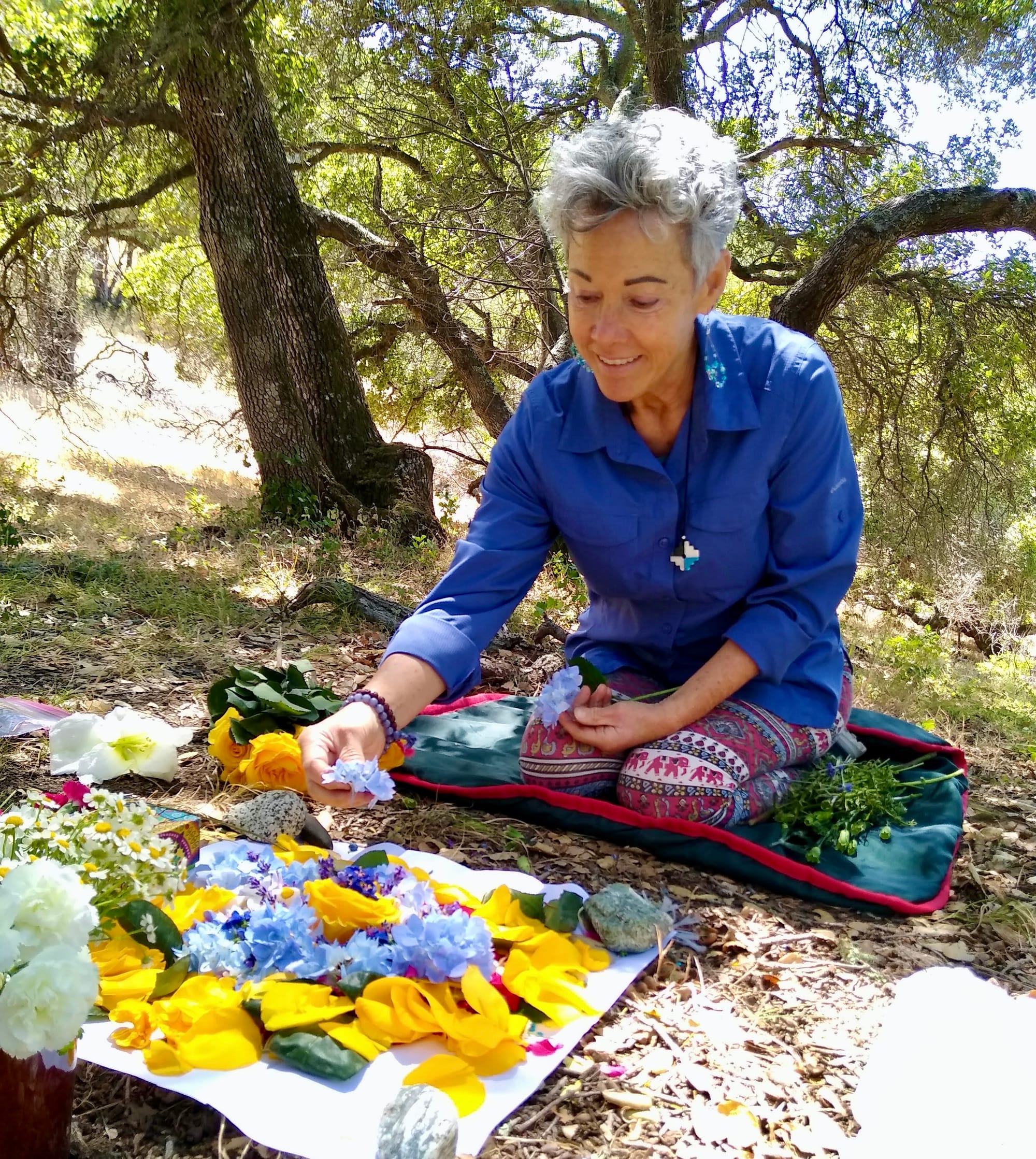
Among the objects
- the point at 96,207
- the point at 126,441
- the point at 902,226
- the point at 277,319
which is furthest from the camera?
the point at 126,441

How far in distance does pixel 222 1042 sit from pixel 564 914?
71 centimetres

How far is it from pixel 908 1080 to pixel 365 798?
41.8 inches

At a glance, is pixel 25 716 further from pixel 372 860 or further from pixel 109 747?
pixel 372 860

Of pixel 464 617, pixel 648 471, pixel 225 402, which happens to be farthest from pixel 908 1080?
pixel 225 402

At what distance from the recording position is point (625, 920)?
6.57ft

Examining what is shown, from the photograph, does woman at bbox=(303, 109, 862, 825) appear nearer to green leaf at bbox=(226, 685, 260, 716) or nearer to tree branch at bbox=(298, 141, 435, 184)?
green leaf at bbox=(226, 685, 260, 716)

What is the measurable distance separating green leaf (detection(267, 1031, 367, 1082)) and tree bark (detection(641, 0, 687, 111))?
258 inches

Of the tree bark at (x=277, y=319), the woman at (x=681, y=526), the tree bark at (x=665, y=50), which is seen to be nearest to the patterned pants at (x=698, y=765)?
the woman at (x=681, y=526)

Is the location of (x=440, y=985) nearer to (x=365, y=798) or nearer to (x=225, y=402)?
(x=365, y=798)

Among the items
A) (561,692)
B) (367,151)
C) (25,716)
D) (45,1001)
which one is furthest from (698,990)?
(367,151)

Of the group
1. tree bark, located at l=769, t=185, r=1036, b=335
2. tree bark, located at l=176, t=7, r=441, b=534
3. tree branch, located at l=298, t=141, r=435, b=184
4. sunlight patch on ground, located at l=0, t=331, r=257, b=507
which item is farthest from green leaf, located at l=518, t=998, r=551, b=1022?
tree branch, located at l=298, t=141, r=435, b=184

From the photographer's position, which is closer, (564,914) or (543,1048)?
(543,1048)

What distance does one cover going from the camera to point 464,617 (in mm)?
2467

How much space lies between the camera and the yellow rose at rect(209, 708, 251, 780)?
276 centimetres
